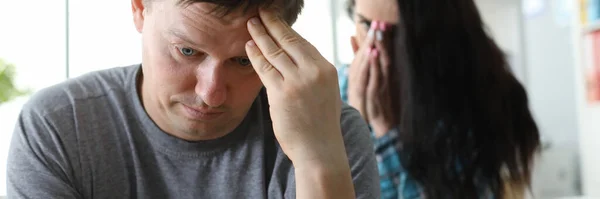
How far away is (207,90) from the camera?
0.91m

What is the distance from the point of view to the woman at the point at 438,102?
161 cm

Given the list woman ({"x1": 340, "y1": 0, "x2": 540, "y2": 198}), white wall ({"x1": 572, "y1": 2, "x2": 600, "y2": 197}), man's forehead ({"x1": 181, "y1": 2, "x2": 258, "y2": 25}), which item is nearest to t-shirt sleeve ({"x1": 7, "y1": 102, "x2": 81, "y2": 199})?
man's forehead ({"x1": 181, "y1": 2, "x2": 258, "y2": 25})

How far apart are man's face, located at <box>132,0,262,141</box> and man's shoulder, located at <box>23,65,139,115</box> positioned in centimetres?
8

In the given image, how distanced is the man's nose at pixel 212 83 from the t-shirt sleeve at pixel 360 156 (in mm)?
251

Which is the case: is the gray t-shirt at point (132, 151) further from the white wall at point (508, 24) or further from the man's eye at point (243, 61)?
the white wall at point (508, 24)

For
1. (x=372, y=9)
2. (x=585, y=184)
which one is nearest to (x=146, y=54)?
(x=372, y=9)

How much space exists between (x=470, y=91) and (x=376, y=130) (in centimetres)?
26

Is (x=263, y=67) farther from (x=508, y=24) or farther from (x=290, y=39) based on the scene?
(x=508, y=24)

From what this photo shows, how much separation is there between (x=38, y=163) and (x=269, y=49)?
0.38 metres

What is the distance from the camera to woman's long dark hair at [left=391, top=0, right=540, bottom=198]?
5.26 feet

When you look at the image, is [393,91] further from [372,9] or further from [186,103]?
[186,103]

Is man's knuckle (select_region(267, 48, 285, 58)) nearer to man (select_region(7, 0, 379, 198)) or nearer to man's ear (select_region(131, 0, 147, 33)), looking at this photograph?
man (select_region(7, 0, 379, 198))

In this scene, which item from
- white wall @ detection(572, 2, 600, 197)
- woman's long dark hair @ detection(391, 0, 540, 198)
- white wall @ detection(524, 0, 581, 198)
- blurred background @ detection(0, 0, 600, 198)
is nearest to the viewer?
woman's long dark hair @ detection(391, 0, 540, 198)

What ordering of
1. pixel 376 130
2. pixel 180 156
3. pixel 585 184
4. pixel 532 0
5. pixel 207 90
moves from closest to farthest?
1. pixel 207 90
2. pixel 180 156
3. pixel 376 130
4. pixel 585 184
5. pixel 532 0
